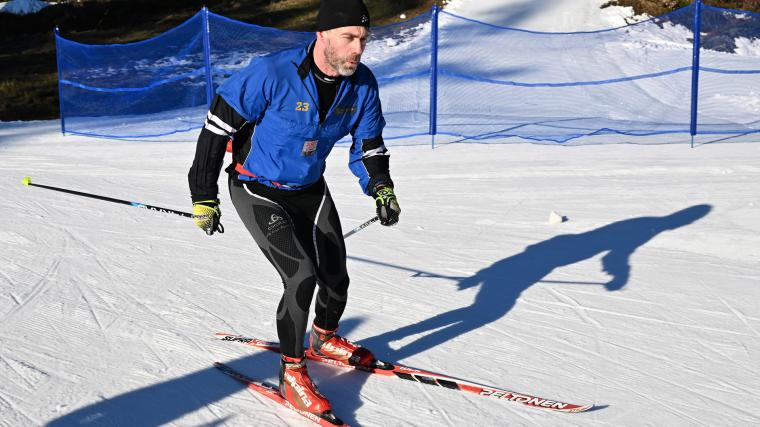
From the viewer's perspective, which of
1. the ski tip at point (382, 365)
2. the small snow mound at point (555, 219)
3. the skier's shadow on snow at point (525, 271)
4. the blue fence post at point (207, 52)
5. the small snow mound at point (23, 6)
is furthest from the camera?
the small snow mound at point (23, 6)

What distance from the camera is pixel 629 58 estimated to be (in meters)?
14.3

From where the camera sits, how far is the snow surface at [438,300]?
4398 mm

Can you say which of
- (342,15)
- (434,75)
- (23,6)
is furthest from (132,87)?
(23,6)

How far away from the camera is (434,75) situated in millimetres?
12180

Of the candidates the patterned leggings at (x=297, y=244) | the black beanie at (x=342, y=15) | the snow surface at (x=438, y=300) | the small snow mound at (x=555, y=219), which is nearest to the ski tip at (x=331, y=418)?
the snow surface at (x=438, y=300)

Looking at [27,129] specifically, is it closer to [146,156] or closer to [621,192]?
[146,156]

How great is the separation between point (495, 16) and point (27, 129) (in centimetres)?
1219

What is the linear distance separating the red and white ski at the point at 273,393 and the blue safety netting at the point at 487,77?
8.02 metres

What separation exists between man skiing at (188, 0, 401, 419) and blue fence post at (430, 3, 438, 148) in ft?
25.2

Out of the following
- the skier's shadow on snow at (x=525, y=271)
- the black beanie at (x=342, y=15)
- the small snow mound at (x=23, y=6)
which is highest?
the small snow mound at (x=23, y=6)

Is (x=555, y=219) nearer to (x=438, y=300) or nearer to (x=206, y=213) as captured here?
(x=438, y=300)

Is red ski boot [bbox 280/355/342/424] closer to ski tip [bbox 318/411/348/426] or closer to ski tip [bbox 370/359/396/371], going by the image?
ski tip [bbox 318/411/348/426]

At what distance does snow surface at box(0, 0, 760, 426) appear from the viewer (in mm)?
4398

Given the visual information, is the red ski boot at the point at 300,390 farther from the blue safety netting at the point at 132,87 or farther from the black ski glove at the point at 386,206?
the blue safety netting at the point at 132,87
